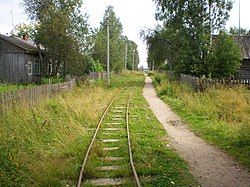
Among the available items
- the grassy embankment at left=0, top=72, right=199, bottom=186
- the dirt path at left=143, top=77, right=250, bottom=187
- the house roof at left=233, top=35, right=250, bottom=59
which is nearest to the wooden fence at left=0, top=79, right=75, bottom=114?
the grassy embankment at left=0, top=72, right=199, bottom=186

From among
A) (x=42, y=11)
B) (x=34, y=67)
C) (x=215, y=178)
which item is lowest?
(x=215, y=178)

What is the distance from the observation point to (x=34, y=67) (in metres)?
37.1

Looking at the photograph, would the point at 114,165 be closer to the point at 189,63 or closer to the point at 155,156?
A: the point at 155,156

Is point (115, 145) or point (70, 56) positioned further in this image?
point (70, 56)

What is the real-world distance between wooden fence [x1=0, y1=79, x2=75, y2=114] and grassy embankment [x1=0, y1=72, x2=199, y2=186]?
315 millimetres

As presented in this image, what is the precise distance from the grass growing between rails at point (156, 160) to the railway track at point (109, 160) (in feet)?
0.68

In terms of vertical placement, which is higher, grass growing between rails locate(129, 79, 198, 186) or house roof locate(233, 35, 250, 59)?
house roof locate(233, 35, 250, 59)

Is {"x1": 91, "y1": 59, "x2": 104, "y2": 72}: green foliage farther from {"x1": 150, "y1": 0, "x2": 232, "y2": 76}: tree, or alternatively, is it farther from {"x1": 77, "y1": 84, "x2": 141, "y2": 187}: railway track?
{"x1": 77, "y1": 84, "x2": 141, "y2": 187}: railway track

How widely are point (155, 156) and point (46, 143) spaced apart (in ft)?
10.5

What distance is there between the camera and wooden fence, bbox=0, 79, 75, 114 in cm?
1234

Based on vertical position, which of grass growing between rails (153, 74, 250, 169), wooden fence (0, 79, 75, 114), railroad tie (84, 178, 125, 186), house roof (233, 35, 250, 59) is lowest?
railroad tie (84, 178, 125, 186)

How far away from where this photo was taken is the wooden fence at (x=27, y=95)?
486 inches

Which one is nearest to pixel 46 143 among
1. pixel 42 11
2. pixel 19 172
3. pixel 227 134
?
pixel 19 172

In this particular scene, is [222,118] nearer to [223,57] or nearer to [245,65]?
[223,57]
